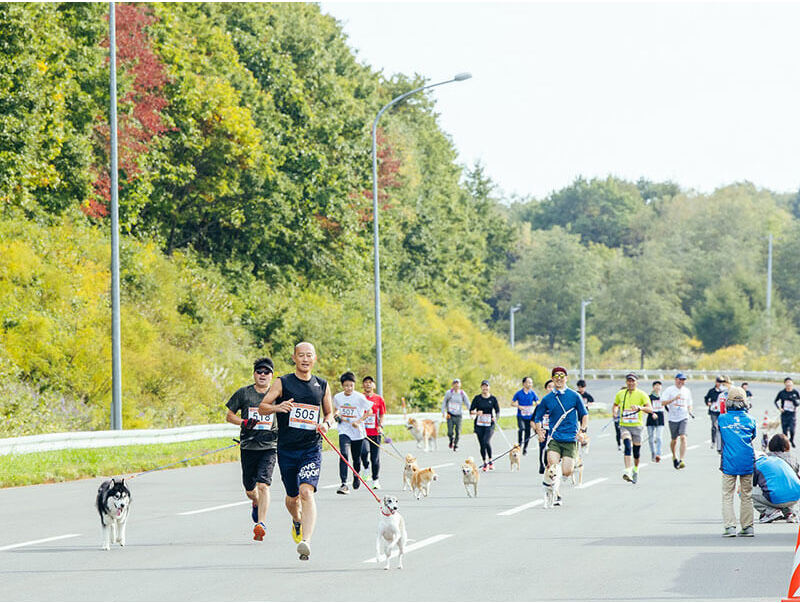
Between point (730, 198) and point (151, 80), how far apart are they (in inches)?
4191

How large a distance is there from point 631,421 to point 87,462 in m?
9.55

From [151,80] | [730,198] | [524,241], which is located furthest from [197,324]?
[730,198]

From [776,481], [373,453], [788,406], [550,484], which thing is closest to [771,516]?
[776,481]

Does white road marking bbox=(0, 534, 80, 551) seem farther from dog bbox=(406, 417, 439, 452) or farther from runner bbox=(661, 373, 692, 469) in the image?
dog bbox=(406, 417, 439, 452)

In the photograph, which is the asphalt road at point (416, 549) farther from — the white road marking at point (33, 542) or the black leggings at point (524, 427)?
the black leggings at point (524, 427)

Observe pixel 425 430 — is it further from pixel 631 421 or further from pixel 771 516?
pixel 771 516

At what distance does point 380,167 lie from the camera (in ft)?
180

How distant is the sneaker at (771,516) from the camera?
14312 mm

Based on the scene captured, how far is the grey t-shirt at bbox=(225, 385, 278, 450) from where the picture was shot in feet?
41.6

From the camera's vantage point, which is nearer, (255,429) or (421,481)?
(255,429)

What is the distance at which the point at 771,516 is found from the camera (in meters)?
14.3

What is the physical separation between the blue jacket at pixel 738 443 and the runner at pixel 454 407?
14305 mm

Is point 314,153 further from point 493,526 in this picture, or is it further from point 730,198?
point 730,198

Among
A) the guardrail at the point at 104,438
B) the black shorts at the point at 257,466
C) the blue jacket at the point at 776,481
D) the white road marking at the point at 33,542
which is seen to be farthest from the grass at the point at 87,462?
the blue jacket at the point at 776,481
